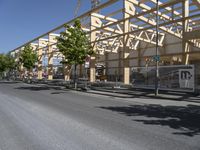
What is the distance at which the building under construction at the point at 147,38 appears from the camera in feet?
71.9

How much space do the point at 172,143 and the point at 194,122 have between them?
10.7 feet

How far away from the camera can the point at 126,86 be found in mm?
26203

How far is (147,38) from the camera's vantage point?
35.3 meters

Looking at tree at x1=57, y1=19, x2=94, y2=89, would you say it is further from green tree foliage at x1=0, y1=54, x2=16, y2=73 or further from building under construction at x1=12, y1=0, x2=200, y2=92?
green tree foliage at x1=0, y1=54, x2=16, y2=73

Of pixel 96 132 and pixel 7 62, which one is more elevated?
pixel 7 62

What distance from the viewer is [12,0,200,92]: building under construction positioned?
2192 centimetres

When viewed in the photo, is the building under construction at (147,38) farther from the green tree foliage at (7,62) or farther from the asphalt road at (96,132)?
the green tree foliage at (7,62)

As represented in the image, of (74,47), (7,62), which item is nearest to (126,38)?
(74,47)

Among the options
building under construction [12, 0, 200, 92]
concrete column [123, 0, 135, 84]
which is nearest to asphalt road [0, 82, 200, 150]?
building under construction [12, 0, 200, 92]

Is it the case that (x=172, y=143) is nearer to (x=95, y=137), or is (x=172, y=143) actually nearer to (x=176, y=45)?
(x=95, y=137)

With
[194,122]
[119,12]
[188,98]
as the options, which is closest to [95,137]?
[194,122]

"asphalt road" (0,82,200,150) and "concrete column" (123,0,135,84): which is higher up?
"concrete column" (123,0,135,84)

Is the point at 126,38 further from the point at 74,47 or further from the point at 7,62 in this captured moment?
the point at 7,62

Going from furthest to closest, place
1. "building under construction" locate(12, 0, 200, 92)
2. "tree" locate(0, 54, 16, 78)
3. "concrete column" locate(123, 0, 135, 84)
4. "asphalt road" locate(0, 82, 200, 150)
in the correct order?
"tree" locate(0, 54, 16, 78) → "concrete column" locate(123, 0, 135, 84) → "building under construction" locate(12, 0, 200, 92) → "asphalt road" locate(0, 82, 200, 150)
